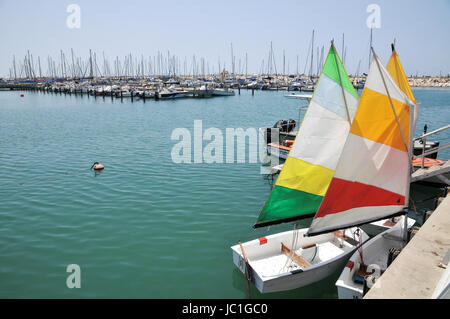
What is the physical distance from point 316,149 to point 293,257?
3.78 meters

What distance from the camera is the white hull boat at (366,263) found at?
8164 millimetres

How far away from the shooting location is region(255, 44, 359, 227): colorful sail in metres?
10.2

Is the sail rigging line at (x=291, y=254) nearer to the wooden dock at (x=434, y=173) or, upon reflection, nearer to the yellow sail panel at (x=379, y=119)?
the yellow sail panel at (x=379, y=119)

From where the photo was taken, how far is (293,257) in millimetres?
10039

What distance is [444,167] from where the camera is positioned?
14.2 m

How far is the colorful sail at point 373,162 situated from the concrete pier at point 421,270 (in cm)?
124

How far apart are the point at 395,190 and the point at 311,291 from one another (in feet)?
13.4

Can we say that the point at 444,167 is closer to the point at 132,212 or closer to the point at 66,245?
the point at 132,212

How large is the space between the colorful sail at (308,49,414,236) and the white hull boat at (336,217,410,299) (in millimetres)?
1328

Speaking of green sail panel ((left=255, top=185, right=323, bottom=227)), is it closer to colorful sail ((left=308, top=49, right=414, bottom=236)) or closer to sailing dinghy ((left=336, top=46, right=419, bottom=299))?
colorful sail ((left=308, top=49, right=414, bottom=236))

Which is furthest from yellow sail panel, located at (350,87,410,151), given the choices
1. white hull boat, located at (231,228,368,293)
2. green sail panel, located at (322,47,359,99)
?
white hull boat, located at (231,228,368,293)

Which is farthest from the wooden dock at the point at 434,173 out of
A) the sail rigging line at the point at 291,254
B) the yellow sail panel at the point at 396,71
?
the sail rigging line at the point at 291,254
